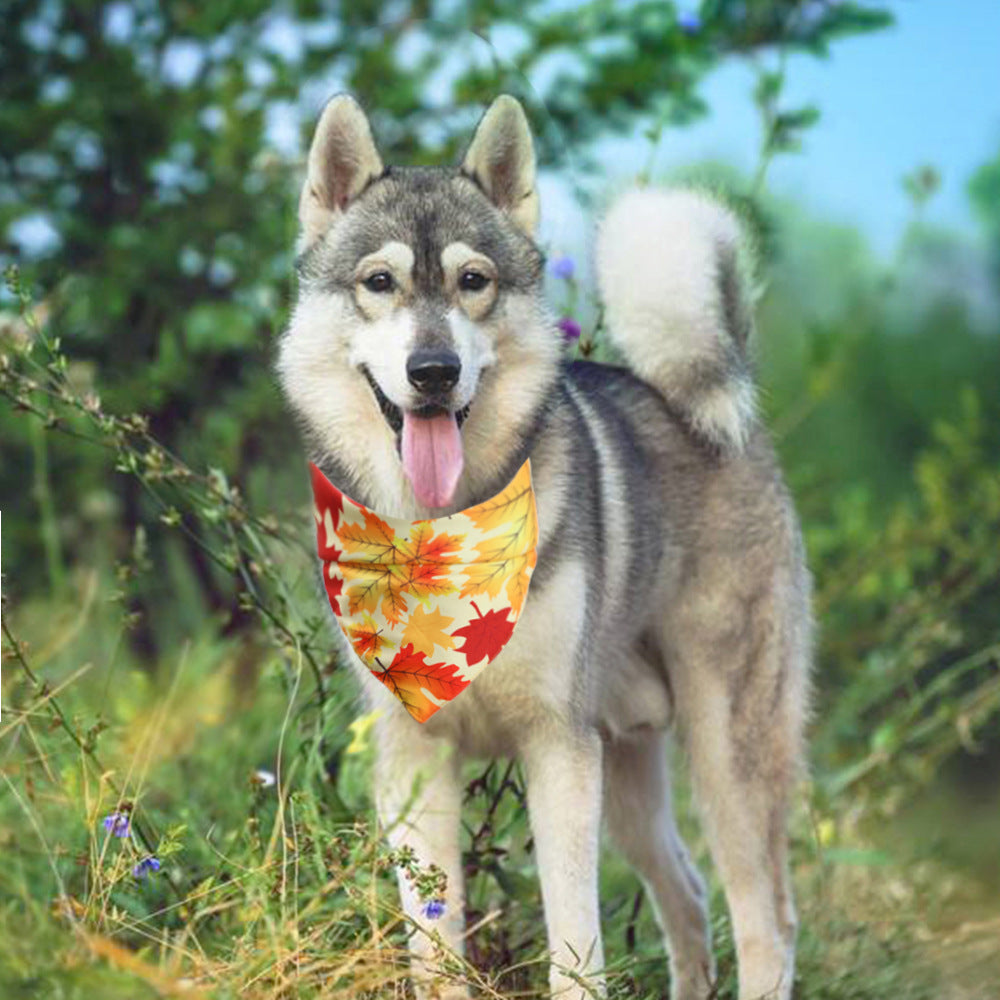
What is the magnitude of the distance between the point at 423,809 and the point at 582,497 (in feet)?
2.69

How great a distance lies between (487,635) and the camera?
12.4 feet

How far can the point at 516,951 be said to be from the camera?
13.8ft

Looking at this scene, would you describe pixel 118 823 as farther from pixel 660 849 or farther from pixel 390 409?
pixel 660 849

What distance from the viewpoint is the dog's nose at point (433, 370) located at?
3.51 metres

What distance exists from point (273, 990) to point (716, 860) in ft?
5.67

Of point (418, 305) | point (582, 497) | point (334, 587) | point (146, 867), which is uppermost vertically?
point (418, 305)

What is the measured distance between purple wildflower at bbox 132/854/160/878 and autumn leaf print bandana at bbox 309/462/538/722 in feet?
2.20

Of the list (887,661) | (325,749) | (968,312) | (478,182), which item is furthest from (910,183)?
(968,312)

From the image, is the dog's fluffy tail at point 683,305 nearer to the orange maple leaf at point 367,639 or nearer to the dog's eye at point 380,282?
the dog's eye at point 380,282

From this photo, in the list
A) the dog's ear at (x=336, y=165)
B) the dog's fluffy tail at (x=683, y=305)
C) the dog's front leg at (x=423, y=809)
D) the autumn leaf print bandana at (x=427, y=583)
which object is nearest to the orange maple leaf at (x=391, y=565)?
the autumn leaf print bandana at (x=427, y=583)

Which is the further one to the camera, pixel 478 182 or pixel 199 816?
pixel 199 816

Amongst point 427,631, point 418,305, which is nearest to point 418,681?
point 427,631

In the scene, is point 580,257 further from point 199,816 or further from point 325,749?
point 199,816

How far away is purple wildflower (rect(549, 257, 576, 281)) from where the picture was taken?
473 centimetres
